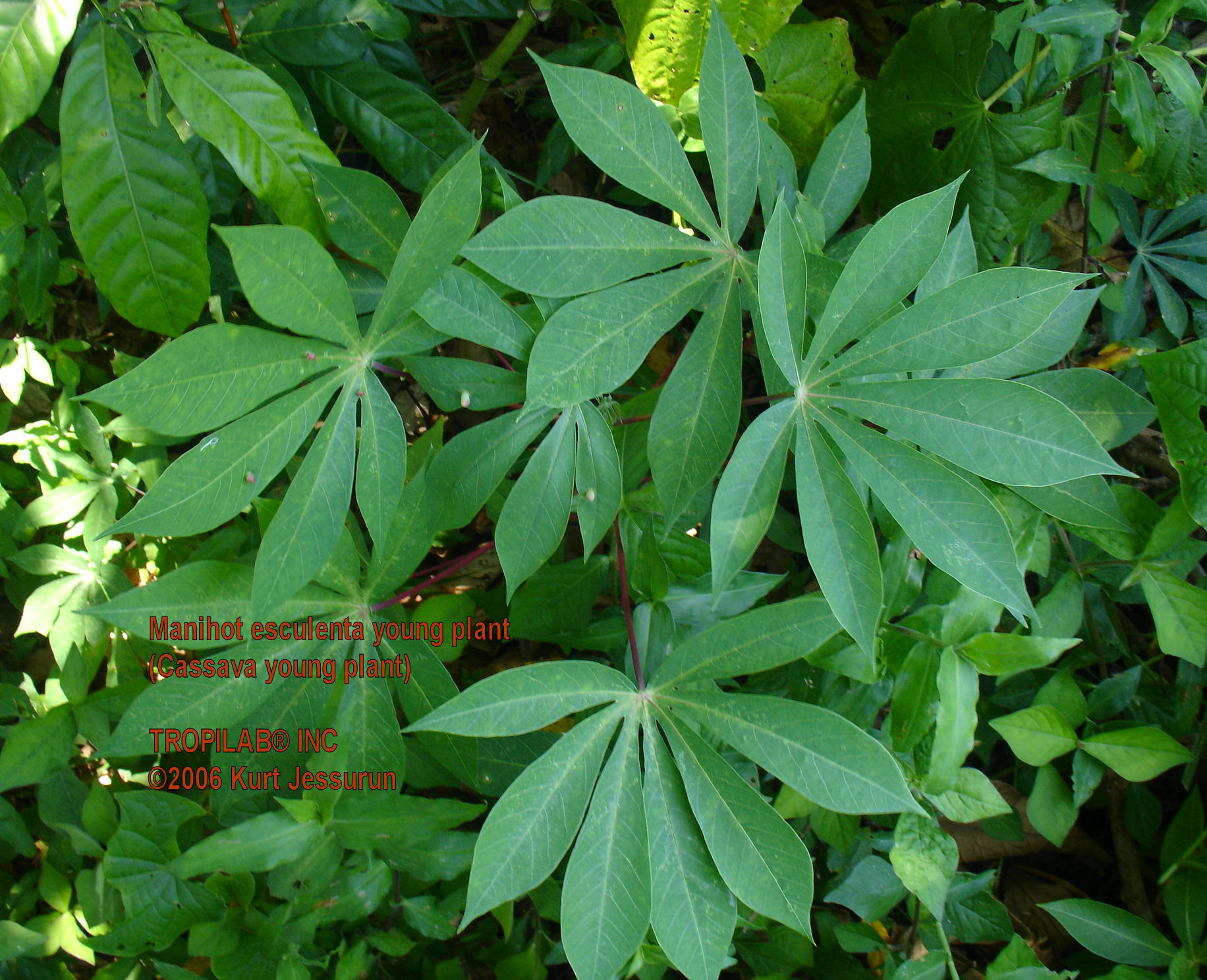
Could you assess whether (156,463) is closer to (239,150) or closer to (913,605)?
(239,150)

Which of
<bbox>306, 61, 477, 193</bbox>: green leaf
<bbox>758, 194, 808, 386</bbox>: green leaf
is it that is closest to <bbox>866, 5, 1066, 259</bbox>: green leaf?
<bbox>758, 194, 808, 386</bbox>: green leaf

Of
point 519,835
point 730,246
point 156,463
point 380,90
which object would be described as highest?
point 380,90

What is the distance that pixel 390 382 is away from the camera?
1.92 metres

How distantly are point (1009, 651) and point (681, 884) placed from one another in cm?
60

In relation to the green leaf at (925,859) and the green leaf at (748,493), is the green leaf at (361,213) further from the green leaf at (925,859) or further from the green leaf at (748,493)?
the green leaf at (925,859)

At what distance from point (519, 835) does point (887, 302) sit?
82 cm


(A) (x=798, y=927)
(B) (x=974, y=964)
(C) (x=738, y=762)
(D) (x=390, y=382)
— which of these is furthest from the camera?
(D) (x=390, y=382)

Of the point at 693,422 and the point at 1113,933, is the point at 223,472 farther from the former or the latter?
the point at 1113,933

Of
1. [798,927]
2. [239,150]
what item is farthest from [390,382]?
[798,927]

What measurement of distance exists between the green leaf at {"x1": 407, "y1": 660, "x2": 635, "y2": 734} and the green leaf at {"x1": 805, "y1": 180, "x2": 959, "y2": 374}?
531 mm

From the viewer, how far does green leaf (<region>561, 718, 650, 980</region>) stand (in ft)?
3.04

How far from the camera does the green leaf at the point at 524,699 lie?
0.93 m

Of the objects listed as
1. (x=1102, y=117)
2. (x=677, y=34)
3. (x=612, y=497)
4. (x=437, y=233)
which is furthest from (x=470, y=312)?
(x=1102, y=117)

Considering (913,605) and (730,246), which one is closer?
(730,246)
